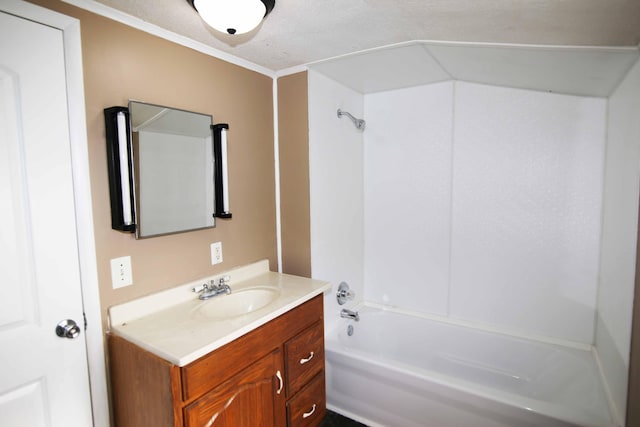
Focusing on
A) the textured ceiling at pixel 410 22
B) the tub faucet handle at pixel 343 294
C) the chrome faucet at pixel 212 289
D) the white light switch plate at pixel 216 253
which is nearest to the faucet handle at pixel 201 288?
the chrome faucet at pixel 212 289

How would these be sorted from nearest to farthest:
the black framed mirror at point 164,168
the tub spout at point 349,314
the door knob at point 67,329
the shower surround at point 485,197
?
the door knob at point 67,329 < the black framed mirror at point 164,168 < the shower surround at point 485,197 < the tub spout at point 349,314

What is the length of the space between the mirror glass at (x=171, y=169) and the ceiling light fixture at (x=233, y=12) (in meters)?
0.50

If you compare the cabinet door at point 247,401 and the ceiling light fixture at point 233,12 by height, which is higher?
the ceiling light fixture at point 233,12

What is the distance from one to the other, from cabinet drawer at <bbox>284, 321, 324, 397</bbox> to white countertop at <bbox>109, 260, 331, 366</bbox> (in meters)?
0.19

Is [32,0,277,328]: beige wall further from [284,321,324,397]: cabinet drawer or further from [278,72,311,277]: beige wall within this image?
[284,321,324,397]: cabinet drawer

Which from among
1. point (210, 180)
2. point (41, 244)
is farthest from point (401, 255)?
point (41, 244)

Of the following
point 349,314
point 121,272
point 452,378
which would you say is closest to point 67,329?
point 121,272

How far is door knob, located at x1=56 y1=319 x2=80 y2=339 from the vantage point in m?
1.29

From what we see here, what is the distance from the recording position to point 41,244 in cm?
124

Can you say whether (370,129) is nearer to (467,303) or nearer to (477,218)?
(477,218)

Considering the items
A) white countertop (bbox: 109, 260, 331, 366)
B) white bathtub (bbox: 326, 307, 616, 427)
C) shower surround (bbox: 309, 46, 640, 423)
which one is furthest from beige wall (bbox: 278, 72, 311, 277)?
white bathtub (bbox: 326, 307, 616, 427)

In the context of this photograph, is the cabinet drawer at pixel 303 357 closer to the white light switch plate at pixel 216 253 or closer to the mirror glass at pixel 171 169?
the white light switch plate at pixel 216 253

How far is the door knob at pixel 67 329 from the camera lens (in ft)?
4.24

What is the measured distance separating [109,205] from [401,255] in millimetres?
1941
